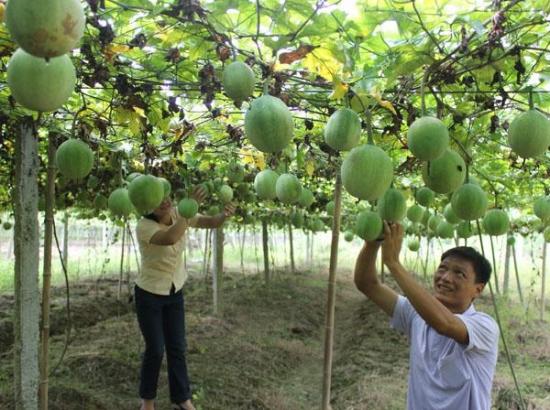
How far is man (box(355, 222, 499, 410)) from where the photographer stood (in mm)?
2490

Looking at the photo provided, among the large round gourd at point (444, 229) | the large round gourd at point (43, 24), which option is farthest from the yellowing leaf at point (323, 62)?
the large round gourd at point (444, 229)

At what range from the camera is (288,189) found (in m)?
3.44

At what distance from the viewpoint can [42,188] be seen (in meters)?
8.08

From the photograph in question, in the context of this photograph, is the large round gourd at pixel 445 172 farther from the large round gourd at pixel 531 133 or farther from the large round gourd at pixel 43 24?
the large round gourd at pixel 43 24

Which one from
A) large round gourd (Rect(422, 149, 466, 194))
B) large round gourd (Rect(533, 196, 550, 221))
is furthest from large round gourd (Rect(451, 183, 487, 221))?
large round gourd (Rect(533, 196, 550, 221))

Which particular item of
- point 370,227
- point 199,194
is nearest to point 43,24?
point 370,227

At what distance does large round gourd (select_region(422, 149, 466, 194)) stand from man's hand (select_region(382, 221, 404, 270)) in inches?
19.3

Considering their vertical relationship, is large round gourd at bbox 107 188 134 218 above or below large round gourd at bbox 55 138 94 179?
below

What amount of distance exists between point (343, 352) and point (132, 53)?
6.95m

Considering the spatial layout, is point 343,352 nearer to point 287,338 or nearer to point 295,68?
point 287,338

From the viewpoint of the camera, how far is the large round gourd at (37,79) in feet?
4.24

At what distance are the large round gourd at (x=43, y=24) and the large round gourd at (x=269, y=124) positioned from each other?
0.84 meters

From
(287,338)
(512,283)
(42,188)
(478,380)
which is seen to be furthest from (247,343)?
(512,283)

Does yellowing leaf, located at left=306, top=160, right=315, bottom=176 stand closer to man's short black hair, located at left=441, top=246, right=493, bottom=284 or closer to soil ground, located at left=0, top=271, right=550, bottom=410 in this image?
man's short black hair, located at left=441, top=246, right=493, bottom=284
